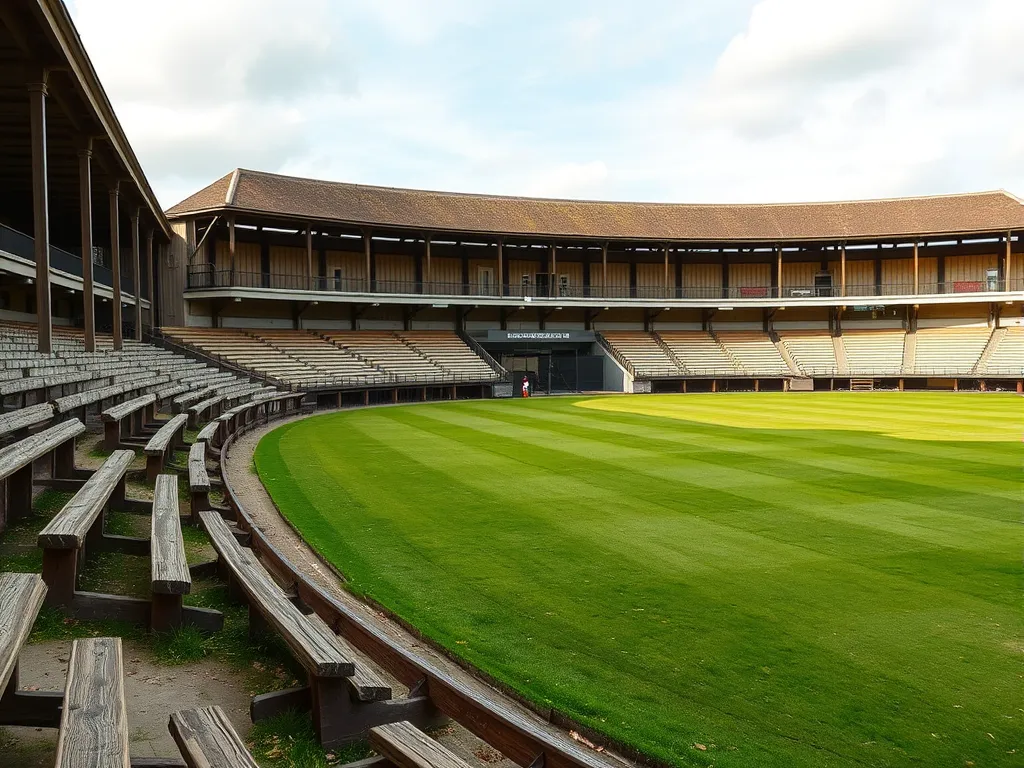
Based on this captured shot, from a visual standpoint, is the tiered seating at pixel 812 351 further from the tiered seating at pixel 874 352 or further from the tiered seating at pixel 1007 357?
the tiered seating at pixel 1007 357

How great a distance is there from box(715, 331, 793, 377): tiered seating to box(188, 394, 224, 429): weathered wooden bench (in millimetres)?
31931

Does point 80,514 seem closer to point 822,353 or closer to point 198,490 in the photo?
point 198,490

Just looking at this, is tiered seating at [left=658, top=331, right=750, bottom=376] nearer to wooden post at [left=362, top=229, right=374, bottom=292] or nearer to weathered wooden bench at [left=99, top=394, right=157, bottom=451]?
wooden post at [left=362, top=229, right=374, bottom=292]

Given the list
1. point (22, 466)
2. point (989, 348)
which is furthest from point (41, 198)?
point (989, 348)

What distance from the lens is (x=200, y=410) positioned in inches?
578

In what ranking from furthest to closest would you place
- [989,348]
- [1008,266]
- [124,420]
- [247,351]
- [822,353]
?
[822,353] < [989,348] < [1008,266] < [247,351] < [124,420]

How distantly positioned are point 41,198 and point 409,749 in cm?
1513

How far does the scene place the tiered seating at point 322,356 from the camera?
109 ft

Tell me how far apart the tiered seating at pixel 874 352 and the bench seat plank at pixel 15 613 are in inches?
1727

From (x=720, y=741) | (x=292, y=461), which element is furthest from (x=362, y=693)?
(x=292, y=461)

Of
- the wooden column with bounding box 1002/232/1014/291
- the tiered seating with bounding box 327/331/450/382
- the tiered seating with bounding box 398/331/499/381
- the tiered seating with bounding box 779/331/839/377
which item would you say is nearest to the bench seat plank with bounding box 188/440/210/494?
the tiered seating with bounding box 327/331/450/382

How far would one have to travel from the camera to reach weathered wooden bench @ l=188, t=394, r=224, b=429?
48.5 ft

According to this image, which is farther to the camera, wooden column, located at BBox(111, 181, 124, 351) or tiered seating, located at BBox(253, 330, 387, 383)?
tiered seating, located at BBox(253, 330, 387, 383)

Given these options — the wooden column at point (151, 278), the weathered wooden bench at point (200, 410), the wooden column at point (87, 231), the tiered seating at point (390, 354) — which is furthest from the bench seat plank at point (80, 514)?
the tiered seating at point (390, 354)
